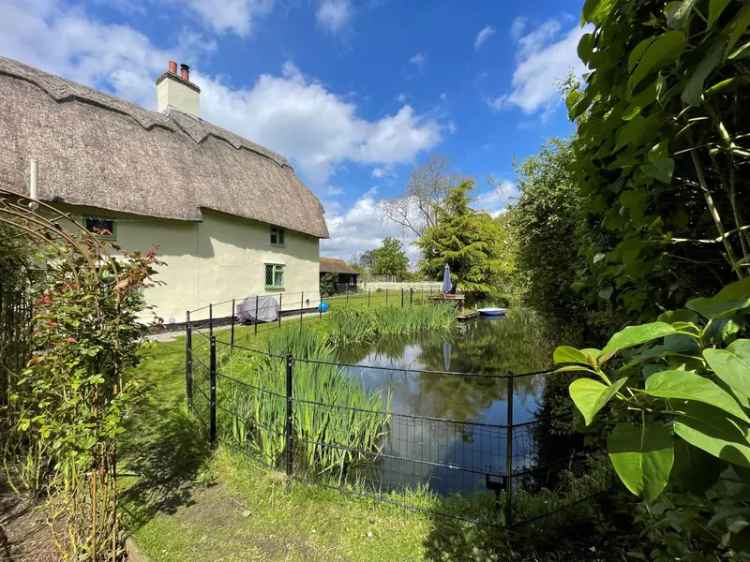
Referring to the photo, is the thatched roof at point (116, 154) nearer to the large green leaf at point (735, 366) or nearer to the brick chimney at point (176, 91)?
the brick chimney at point (176, 91)

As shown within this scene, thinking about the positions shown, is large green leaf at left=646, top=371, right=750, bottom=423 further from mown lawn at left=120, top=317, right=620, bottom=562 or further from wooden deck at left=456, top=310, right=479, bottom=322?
wooden deck at left=456, top=310, right=479, bottom=322

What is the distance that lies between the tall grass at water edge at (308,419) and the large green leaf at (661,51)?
8.73 ft

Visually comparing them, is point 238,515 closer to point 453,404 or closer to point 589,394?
point 589,394

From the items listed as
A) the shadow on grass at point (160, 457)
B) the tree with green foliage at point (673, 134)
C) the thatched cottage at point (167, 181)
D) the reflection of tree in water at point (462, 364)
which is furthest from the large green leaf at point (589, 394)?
the thatched cottage at point (167, 181)

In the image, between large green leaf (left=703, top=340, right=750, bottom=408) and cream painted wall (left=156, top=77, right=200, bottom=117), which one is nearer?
large green leaf (left=703, top=340, right=750, bottom=408)

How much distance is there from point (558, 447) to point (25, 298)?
17.9 ft

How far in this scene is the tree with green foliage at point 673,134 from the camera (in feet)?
2.14

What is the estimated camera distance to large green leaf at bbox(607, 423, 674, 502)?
1.44ft

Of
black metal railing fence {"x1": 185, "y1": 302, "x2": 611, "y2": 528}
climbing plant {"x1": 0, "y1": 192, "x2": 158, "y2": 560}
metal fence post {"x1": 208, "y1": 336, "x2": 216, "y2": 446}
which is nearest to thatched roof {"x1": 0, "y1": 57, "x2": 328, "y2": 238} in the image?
black metal railing fence {"x1": 185, "y1": 302, "x2": 611, "y2": 528}

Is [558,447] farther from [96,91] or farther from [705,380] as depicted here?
[96,91]

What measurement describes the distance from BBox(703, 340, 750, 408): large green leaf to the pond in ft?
6.18

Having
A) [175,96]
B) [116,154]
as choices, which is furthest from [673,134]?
[175,96]

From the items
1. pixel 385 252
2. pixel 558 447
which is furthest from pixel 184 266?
pixel 385 252

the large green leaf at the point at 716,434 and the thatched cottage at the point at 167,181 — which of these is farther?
the thatched cottage at the point at 167,181
